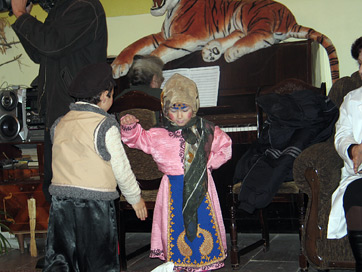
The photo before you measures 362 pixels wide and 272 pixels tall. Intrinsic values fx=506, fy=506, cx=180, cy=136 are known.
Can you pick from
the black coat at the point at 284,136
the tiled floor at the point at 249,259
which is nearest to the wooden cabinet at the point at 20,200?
the tiled floor at the point at 249,259

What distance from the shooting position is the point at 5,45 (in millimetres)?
5160

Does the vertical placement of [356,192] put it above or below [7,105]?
below

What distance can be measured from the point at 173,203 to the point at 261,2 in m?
2.08

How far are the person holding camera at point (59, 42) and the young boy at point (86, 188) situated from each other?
1.61 feet

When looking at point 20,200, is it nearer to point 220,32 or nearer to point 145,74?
point 145,74

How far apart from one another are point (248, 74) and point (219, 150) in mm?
1419

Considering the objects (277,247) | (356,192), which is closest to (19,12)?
(356,192)

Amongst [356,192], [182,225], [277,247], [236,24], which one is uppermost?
[236,24]

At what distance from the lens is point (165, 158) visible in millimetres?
2729

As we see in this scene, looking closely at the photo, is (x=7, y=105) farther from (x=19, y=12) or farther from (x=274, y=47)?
(x=274, y=47)

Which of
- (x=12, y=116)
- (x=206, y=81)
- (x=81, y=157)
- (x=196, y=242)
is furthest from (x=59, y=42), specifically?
(x=12, y=116)

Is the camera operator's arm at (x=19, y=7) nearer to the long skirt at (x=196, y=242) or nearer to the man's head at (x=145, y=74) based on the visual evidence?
the man's head at (x=145, y=74)

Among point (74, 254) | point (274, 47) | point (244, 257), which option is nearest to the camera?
point (74, 254)

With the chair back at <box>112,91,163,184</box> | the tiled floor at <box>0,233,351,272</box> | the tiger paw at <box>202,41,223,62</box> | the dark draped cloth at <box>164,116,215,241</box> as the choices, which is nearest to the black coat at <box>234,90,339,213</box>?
the dark draped cloth at <box>164,116,215,241</box>
